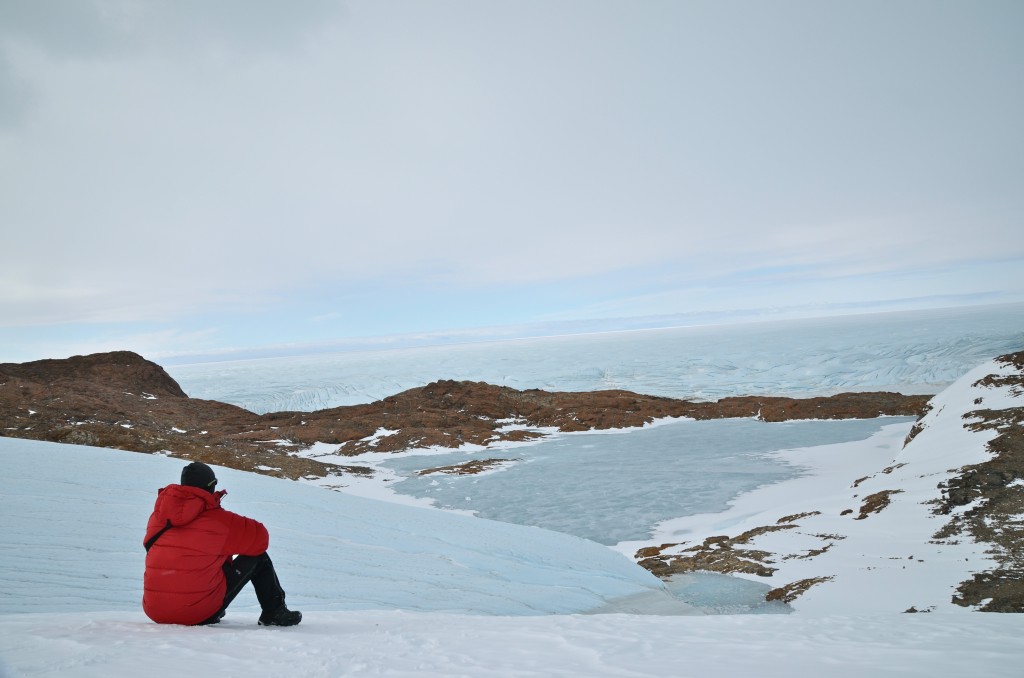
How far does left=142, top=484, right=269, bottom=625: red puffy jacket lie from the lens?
3551mm

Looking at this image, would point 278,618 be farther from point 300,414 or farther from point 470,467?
point 300,414

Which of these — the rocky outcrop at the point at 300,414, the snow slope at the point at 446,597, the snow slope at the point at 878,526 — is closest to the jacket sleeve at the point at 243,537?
the snow slope at the point at 446,597

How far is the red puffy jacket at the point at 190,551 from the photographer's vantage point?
355 cm

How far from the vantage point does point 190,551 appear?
140 inches

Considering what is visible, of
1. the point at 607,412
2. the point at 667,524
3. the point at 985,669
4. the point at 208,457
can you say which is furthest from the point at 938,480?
the point at 607,412

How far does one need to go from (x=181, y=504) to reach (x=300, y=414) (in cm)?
3567

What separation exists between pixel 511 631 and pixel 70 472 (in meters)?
6.51

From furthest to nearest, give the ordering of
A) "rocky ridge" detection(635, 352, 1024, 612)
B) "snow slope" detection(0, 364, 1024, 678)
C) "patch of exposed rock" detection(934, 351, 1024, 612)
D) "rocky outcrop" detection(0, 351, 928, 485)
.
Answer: "rocky outcrop" detection(0, 351, 928, 485) < "rocky ridge" detection(635, 352, 1024, 612) < "patch of exposed rock" detection(934, 351, 1024, 612) < "snow slope" detection(0, 364, 1024, 678)

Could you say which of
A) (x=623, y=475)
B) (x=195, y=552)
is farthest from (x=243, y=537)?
(x=623, y=475)

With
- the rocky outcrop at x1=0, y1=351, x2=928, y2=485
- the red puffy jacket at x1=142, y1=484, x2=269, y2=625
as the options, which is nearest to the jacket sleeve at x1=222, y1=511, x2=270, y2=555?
the red puffy jacket at x1=142, y1=484, x2=269, y2=625

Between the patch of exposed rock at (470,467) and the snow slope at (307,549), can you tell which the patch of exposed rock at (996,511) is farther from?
the patch of exposed rock at (470,467)

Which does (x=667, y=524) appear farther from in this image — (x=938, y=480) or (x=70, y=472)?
(x=70, y=472)

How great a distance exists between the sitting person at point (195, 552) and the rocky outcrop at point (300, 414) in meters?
11.9

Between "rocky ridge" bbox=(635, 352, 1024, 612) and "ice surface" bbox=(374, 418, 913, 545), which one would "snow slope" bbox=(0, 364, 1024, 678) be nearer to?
"rocky ridge" bbox=(635, 352, 1024, 612)
